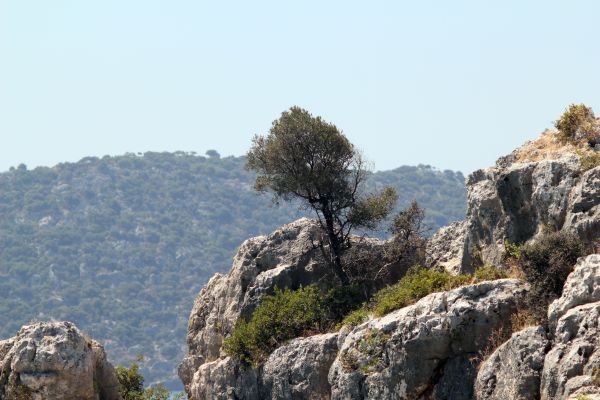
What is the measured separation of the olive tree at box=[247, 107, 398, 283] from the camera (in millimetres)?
51406

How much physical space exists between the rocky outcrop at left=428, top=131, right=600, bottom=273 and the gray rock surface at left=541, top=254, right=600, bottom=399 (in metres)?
3.81

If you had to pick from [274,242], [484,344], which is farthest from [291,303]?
[484,344]

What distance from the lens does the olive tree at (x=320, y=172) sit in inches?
2024

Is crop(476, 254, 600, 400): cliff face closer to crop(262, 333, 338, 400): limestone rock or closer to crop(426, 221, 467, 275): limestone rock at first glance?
crop(262, 333, 338, 400): limestone rock

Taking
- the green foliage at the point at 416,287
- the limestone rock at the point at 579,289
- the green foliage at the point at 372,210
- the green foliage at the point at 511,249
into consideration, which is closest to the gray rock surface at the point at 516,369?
the limestone rock at the point at 579,289

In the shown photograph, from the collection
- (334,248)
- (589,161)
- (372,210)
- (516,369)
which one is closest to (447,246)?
(372,210)

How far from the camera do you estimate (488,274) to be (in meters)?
39.3

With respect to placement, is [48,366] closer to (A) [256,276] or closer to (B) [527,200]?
(A) [256,276]

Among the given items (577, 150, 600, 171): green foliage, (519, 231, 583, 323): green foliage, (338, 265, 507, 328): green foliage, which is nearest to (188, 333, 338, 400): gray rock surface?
(338, 265, 507, 328): green foliage

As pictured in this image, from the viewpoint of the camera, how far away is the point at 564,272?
36.2 m

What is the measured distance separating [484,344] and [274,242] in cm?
1643

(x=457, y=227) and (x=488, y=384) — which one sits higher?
(x=457, y=227)

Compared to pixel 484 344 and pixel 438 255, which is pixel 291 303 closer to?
pixel 438 255

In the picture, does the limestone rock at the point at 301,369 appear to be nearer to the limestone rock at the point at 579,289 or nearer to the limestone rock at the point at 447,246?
the limestone rock at the point at 447,246
